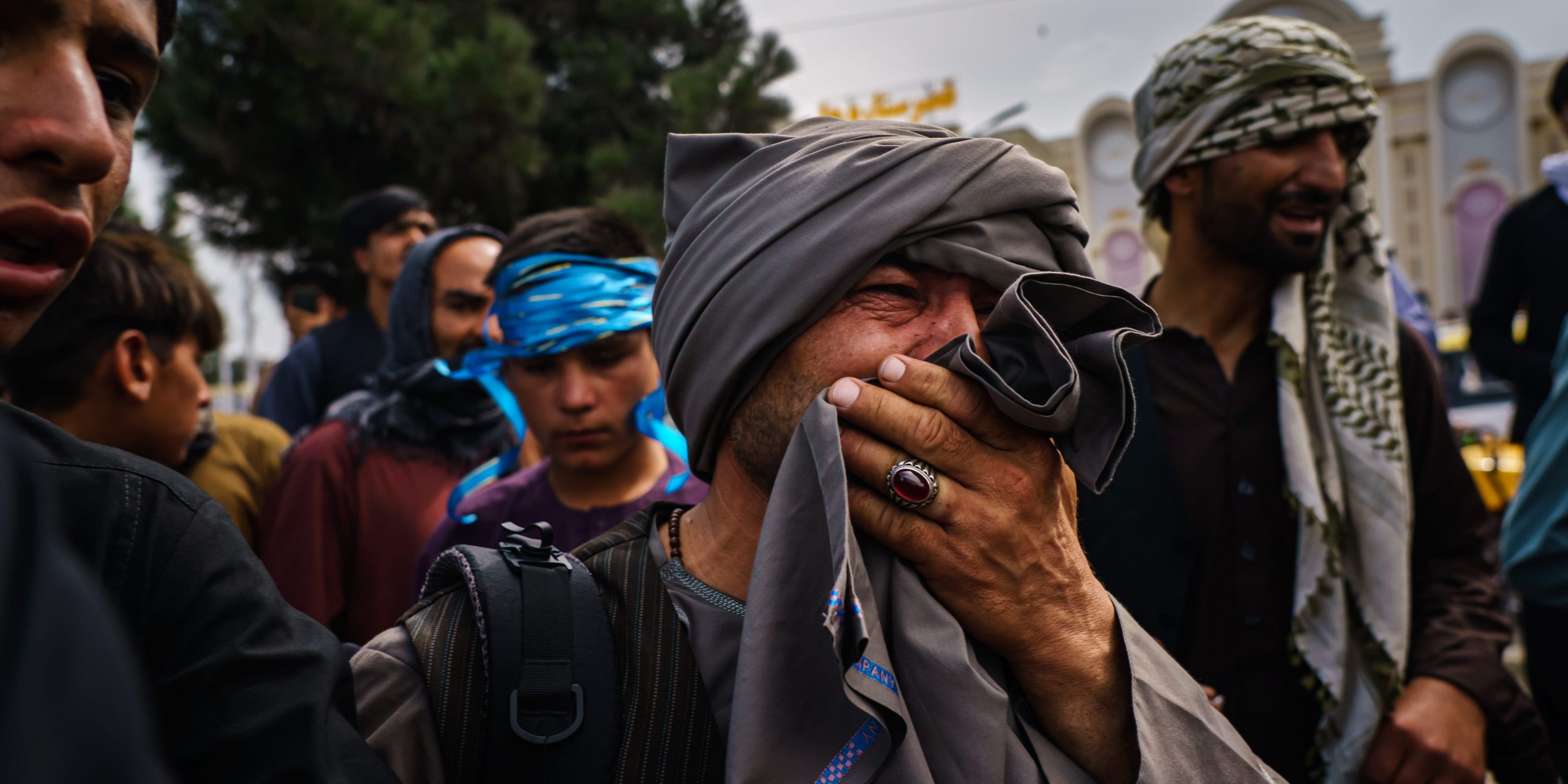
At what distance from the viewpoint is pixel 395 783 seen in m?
1.31

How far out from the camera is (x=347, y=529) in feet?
11.0

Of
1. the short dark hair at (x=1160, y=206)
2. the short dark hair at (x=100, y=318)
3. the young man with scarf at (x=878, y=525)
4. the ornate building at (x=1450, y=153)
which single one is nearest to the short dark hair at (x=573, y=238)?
the short dark hair at (x=100, y=318)

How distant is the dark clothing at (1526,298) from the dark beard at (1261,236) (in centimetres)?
279

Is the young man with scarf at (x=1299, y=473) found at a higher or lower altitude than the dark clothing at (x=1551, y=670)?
higher

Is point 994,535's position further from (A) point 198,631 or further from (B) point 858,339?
(A) point 198,631

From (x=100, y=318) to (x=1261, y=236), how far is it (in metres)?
3.17

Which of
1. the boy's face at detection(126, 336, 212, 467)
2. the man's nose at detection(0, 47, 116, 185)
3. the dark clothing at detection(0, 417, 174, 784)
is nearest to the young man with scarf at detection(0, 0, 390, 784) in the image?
the man's nose at detection(0, 47, 116, 185)

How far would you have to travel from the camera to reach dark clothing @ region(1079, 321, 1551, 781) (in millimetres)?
2523

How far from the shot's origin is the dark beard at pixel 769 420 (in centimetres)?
168

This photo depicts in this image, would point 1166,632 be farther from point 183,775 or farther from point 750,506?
point 183,775

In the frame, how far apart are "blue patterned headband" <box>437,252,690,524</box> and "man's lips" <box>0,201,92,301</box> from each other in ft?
5.85

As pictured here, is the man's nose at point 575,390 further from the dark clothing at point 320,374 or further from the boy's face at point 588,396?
the dark clothing at point 320,374

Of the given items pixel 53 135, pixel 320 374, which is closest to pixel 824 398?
pixel 53 135

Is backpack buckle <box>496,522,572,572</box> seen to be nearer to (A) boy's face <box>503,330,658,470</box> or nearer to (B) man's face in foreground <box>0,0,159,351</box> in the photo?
(B) man's face in foreground <box>0,0,159,351</box>
